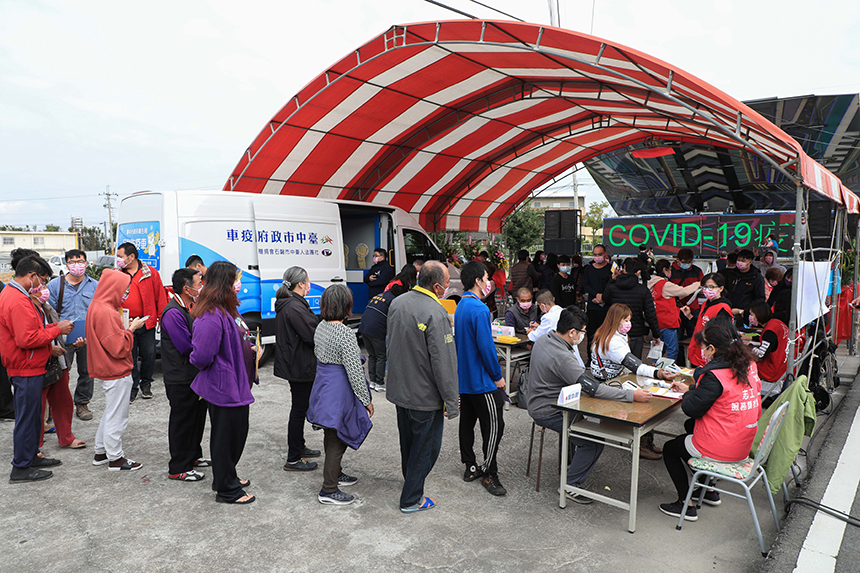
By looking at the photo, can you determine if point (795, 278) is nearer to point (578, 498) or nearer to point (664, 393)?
point (664, 393)

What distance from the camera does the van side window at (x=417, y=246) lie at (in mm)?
9477

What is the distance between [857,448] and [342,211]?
729cm

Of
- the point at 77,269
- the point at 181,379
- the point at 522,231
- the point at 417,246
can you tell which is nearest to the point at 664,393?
the point at 181,379

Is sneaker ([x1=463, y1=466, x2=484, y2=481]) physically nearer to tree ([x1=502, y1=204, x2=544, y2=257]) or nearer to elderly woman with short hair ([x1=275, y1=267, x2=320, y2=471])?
elderly woman with short hair ([x1=275, y1=267, x2=320, y2=471])

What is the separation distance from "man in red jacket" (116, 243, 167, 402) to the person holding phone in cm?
136

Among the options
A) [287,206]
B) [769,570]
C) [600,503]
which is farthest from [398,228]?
[769,570]

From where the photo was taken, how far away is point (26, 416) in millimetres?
3807

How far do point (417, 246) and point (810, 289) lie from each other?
609 cm

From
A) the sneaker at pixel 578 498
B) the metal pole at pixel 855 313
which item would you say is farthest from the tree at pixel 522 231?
the sneaker at pixel 578 498

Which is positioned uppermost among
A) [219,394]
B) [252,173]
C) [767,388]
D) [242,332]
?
[252,173]

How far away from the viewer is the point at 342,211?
29.5 feet

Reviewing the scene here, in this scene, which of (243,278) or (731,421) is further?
(243,278)

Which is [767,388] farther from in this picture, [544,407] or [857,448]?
[544,407]

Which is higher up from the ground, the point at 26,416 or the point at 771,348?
the point at 771,348
